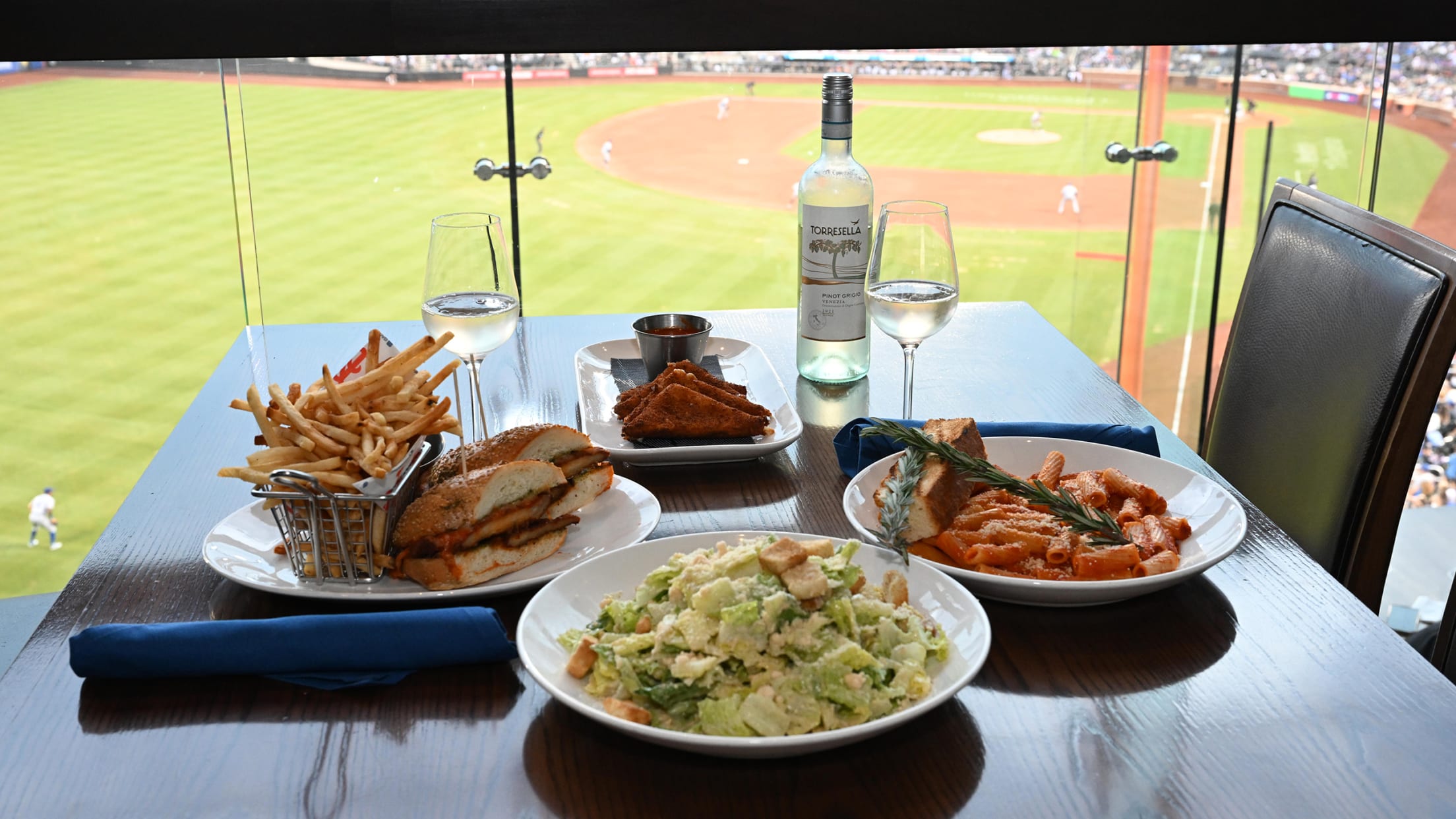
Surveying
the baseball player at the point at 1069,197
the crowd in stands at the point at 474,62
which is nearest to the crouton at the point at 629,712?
the crowd in stands at the point at 474,62

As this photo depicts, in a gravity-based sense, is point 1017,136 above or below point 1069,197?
above

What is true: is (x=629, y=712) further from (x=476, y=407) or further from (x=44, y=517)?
(x=44, y=517)

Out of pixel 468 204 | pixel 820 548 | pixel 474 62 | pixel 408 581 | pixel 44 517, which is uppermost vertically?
pixel 474 62

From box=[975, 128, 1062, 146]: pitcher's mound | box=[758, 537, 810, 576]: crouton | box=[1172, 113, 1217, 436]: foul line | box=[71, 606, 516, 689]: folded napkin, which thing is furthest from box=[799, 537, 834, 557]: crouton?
box=[975, 128, 1062, 146]: pitcher's mound

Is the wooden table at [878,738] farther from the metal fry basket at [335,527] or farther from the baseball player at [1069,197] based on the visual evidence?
the baseball player at [1069,197]

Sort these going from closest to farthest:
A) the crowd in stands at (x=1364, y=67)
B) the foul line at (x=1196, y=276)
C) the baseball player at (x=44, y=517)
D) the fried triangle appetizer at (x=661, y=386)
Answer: the fried triangle appetizer at (x=661, y=386) < the crowd in stands at (x=1364, y=67) < the foul line at (x=1196, y=276) < the baseball player at (x=44, y=517)

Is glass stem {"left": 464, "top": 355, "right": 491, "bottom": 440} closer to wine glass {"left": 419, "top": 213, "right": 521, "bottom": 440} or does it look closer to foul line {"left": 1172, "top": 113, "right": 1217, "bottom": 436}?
wine glass {"left": 419, "top": 213, "right": 521, "bottom": 440}

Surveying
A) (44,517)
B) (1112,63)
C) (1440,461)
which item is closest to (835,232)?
(1440,461)

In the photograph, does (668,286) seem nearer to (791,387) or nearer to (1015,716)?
(791,387)
